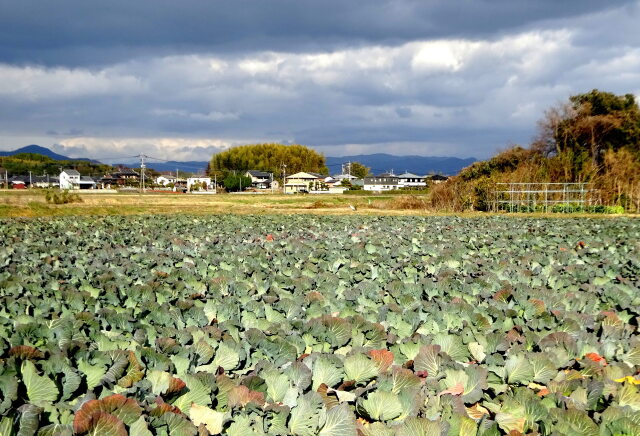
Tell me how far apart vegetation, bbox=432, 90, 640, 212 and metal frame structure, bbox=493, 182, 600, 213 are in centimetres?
61

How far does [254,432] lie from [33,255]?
792 cm

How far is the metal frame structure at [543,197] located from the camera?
33125 mm

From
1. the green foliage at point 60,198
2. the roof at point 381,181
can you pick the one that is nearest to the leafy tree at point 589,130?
the green foliage at point 60,198

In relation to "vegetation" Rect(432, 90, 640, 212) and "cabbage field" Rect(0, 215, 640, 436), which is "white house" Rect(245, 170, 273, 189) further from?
"cabbage field" Rect(0, 215, 640, 436)

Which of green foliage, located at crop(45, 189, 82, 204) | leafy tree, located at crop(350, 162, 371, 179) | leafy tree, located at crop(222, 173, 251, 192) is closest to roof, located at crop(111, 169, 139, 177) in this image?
leafy tree, located at crop(222, 173, 251, 192)

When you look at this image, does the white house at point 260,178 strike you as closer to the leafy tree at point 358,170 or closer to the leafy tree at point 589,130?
the leafy tree at point 358,170

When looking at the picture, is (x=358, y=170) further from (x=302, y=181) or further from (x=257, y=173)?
(x=302, y=181)

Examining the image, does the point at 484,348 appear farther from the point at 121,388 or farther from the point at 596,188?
the point at 596,188

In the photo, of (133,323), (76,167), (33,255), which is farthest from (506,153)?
(76,167)

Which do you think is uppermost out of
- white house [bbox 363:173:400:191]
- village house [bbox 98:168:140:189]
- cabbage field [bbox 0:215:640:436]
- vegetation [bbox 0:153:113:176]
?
vegetation [bbox 0:153:113:176]

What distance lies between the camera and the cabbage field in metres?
3.08

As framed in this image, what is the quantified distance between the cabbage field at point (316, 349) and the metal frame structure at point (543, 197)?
1019 inches

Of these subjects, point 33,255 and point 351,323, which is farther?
point 33,255

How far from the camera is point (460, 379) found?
12.5 feet
